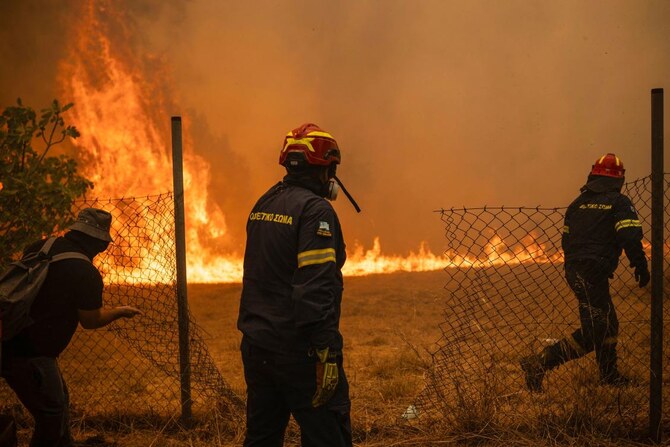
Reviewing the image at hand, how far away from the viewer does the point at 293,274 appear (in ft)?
10.6

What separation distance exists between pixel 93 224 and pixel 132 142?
43.4 ft

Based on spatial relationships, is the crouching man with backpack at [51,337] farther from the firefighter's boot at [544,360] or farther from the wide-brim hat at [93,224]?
the firefighter's boot at [544,360]

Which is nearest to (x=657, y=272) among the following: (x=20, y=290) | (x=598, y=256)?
(x=598, y=256)

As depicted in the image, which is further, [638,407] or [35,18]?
[35,18]

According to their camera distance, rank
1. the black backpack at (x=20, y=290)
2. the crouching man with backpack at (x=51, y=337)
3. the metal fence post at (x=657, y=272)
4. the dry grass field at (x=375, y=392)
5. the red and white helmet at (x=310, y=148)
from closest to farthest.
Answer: the red and white helmet at (x=310, y=148) < the black backpack at (x=20, y=290) < the crouching man with backpack at (x=51, y=337) < the metal fence post at (x=657, y=272) < the dry grass field at (x=375, y=392)

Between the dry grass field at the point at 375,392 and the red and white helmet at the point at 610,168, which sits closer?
the dry grass field at the point at 375,392

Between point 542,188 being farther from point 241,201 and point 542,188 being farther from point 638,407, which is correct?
point 638,407

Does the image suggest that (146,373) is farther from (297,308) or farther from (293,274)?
(297,308)

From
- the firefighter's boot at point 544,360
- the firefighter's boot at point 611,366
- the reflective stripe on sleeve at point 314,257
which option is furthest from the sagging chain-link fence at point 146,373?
the firefighter's boot at point 611,366

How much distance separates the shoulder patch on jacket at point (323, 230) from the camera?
313cm

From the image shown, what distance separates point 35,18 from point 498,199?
15083mm

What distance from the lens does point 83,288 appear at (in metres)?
4.04

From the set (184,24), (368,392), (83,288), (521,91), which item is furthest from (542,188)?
(83,288)

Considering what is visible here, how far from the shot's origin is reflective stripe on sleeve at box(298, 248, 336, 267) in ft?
10.2
